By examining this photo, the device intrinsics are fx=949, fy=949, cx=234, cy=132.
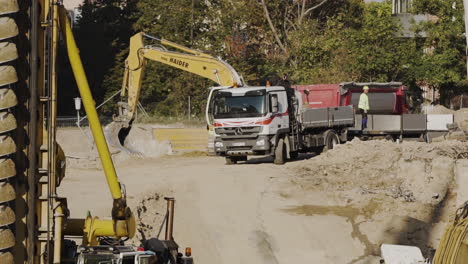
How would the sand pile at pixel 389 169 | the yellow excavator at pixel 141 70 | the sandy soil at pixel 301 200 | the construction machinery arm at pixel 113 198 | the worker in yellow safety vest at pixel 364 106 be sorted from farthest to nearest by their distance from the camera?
the worker in yellow safety vest at pixel 364 106
the yellow excavator at pixel 141 70
the sand pile at pixel 389 169
the sandy soil at pixel 301 200
the construction machinery arm at pixel 113 198

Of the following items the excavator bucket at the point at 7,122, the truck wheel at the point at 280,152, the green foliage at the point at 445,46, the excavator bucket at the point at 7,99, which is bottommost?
the truck wheel at the point at 280,152

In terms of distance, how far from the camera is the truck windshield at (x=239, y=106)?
31703mm

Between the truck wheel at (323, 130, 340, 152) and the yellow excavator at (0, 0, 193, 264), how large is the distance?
2665 centimetres

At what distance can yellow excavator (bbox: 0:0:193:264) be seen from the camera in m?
7.98

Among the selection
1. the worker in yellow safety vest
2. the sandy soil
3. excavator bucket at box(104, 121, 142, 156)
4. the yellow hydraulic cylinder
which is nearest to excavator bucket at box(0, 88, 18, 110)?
the yellow hydraulic cylinder

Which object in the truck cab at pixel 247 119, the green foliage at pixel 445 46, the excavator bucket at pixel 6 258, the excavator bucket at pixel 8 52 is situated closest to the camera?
the excavator bucket at pixel 6 258

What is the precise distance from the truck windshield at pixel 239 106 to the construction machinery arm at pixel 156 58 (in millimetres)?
2796

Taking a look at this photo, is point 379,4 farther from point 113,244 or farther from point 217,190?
point 113,244

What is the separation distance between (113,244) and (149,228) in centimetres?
1266

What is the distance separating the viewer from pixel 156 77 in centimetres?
5609

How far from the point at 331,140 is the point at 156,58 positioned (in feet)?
24.5

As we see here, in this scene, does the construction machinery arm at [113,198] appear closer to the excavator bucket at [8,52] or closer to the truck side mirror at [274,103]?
the excavator bucket at [8,52]

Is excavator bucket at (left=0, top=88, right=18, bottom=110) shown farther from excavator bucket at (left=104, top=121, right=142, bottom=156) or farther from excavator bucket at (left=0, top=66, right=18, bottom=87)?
excavator bucket at (left=104, top=121, right=142, bottom=156)

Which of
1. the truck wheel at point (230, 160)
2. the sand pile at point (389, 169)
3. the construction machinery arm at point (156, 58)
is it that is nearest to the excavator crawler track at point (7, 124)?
the sand pile at point (389, 169)
